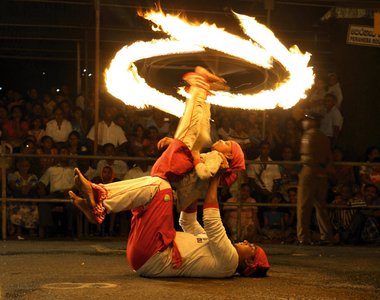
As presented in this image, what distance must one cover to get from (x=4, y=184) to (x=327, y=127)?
196 inches

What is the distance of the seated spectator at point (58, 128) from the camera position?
10969mm

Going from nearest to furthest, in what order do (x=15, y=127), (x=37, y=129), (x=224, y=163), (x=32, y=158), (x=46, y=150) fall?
(x=224, y=163) < (x=32, y=158) < (x=46, y=150) < (x=37, y=129) < (x=15, y=127)

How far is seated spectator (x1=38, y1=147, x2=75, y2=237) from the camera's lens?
9.96 meters

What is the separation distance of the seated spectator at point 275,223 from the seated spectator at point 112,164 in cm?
215

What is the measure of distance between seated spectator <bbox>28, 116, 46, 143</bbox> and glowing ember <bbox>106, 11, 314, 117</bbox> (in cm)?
318

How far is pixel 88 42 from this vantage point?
1313 cm

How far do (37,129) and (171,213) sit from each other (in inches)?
213

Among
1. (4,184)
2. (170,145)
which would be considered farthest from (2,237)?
(170,145)

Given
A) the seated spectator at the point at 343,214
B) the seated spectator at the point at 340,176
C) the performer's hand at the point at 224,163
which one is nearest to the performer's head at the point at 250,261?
the performer's hand at the point at 224,163

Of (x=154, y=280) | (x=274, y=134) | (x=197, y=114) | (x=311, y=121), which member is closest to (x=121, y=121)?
(x=274, y=134)

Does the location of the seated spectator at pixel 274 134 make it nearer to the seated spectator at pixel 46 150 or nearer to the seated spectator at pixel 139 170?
the seated spectator at pixel 139 170

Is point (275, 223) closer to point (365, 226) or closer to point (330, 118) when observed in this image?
point (365, 226)

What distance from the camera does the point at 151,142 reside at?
10.7m

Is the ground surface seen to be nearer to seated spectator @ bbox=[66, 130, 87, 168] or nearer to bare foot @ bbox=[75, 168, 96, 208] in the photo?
bare foot @ bbox=[75, 168, 96, 208]
